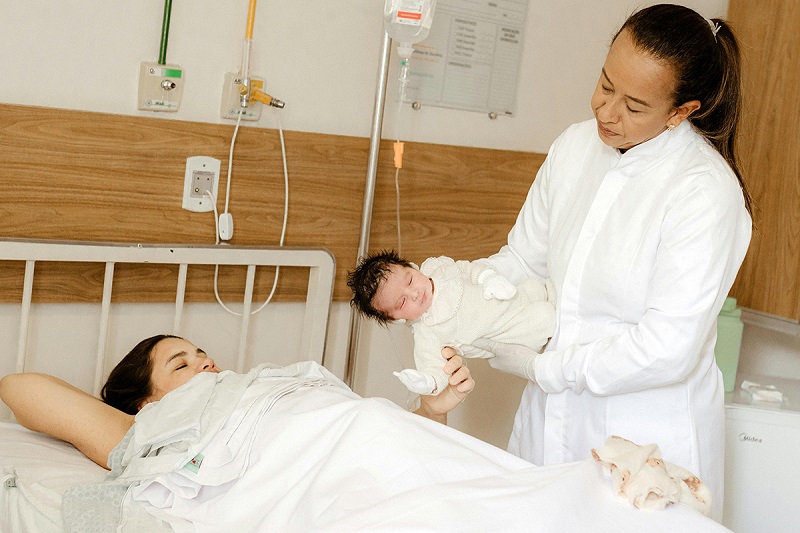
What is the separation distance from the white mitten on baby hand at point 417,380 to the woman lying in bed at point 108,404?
0.22 ft

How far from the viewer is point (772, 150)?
278 centimetres

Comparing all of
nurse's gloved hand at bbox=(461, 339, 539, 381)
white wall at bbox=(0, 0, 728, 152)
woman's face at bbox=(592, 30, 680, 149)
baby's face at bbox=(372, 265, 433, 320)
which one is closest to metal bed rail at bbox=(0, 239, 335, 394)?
white wall at bbox=(0, 0, 728, 152)

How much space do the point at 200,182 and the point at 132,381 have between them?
21.4 inches

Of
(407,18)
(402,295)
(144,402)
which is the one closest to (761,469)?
(402,295)

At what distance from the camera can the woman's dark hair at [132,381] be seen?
2139mm

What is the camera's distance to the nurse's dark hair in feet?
5.43

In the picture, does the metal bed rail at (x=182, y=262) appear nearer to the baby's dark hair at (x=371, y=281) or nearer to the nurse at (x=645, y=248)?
the baby's dark hair at (x=371, y=281)

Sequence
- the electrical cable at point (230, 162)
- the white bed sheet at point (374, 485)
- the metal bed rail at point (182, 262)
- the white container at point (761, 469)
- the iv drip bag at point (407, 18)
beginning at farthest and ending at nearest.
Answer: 1. the white container at point (761, 469)
2. the electrical cable at point (230, 162)
3. the iv drip bag at point (407, 18)
4. the metal bed rail at point (182, 262)
5. the white bed sheet at point (374, 485)

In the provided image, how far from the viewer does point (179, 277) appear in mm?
2316

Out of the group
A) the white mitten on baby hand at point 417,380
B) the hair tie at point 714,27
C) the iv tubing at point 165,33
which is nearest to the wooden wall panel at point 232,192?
the iv tubing at point 165,33

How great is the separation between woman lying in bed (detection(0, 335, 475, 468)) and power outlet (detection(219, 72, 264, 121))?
63 cm

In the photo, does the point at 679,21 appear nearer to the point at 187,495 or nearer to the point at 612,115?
the point at 612,115

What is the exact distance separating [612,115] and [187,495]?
111cm

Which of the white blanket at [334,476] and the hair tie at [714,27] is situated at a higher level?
the hair tie at [714,27]
